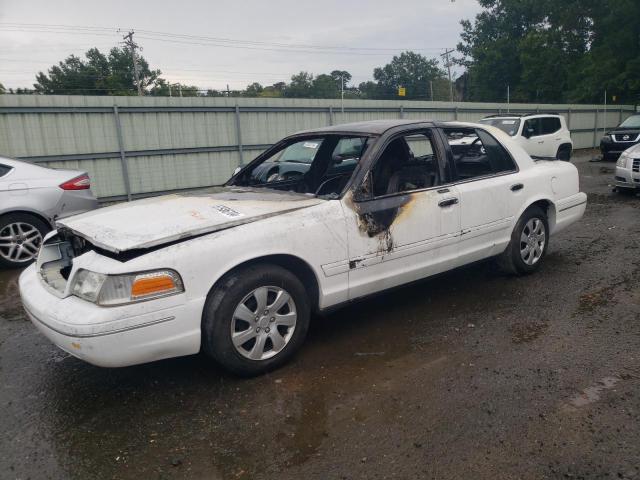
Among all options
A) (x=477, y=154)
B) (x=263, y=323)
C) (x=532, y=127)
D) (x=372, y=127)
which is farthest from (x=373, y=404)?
(x=532, y=127)

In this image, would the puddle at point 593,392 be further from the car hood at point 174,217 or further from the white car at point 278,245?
the car hood at point 174,217

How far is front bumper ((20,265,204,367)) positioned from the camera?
287cm

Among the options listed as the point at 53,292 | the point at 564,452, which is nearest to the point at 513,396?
the point at 564,452

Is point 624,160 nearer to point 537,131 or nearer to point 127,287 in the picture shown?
point 537,131

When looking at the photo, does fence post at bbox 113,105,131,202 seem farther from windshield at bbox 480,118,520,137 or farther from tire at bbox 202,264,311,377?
windshield at bbox 480,118,520,137

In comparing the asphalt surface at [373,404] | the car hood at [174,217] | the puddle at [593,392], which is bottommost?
the puddle at [593,392]

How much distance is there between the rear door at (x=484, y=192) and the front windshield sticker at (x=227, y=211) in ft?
6.47

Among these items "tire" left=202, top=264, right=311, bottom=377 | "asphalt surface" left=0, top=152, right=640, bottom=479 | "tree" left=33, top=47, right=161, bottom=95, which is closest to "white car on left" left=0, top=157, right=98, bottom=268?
"asphalt surface" left=0, top=152, right=640, bottom=479

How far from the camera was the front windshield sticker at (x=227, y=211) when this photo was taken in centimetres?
344

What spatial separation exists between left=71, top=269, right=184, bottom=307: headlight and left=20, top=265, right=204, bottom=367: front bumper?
0.04m

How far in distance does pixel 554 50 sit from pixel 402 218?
38.5 meters

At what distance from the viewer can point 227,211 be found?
11.6 ft

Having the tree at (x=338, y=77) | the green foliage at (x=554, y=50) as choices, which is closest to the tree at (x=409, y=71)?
the tree at (x=338, y=77)

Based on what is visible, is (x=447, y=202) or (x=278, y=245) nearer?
(x=278, y=245)
